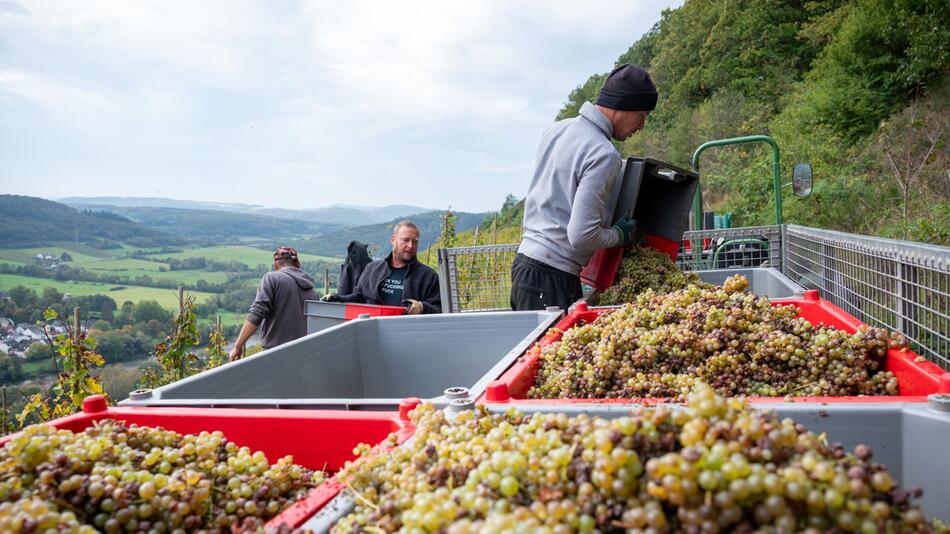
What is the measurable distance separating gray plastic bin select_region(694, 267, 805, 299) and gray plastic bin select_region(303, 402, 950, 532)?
1753mm

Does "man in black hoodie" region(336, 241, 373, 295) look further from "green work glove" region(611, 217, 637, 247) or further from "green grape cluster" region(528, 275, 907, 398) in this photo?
"green grape cluster" region(528, 275, 907, 398)

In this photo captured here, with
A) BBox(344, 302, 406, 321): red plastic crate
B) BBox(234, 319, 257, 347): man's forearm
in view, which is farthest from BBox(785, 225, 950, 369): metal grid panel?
BBox(234, 319, 257, 347): man's forearm

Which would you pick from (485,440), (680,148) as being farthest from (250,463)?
(680,148)

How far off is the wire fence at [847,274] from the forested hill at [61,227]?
24.0 metres

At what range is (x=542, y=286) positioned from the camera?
295 cm

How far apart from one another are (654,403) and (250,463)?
0.77 meters

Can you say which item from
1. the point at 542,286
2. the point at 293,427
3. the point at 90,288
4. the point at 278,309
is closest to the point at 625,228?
the point at 542,286

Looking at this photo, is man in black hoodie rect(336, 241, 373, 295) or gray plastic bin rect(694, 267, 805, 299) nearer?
gray plastic bin rect(694, 267, 805, 299)

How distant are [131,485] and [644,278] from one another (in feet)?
7.82

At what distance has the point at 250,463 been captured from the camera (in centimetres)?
104

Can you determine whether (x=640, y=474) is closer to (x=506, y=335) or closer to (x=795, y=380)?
(x=795, y=380)

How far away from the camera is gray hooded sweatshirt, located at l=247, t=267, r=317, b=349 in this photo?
5207 millimetres

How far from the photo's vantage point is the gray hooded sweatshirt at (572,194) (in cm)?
270

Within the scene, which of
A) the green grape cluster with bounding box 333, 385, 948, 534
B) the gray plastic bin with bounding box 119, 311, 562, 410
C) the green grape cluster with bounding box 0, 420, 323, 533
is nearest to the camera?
the green grape cluster with bounding box 333, 385, 948, 534
